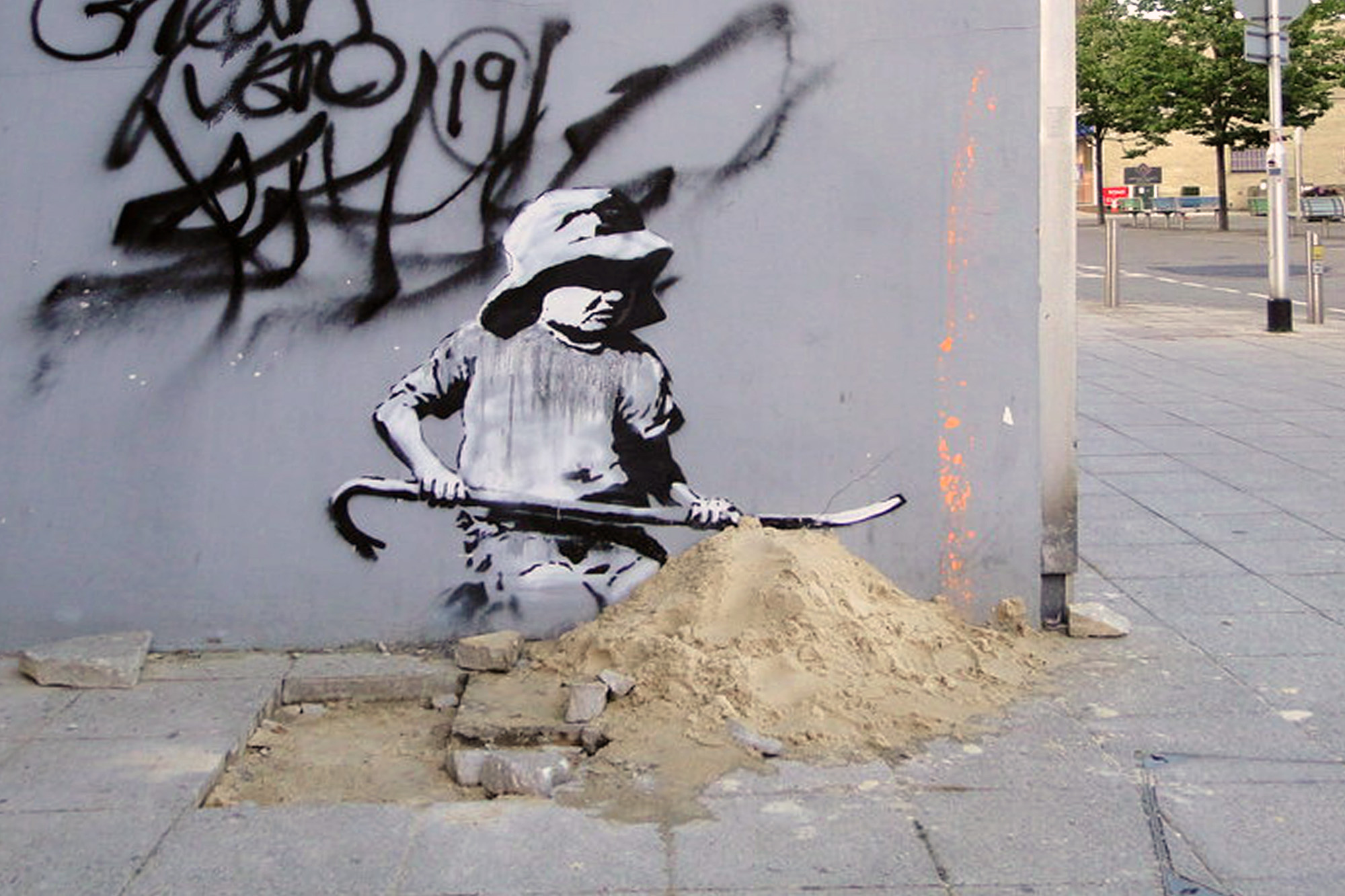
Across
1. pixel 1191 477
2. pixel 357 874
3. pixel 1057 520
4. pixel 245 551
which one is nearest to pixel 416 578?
pixel 245 551

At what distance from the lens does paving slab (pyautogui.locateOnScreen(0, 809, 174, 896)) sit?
3.99 m

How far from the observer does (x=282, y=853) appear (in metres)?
4.20

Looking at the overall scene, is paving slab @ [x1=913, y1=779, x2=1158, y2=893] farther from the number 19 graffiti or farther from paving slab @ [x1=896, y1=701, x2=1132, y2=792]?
the number 19 graffiti

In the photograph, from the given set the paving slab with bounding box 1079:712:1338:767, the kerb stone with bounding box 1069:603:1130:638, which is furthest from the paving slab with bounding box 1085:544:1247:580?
the paving slab with bounding box 1079:712:1338:767

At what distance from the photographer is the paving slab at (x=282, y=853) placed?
400cm

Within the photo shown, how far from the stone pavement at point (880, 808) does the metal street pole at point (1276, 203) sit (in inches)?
446

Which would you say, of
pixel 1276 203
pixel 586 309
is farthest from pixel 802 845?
pixel 1276 203

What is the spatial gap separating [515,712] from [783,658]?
90 cm

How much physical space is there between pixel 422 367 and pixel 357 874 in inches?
88.7

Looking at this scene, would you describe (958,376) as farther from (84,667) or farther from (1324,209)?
(1324,209)

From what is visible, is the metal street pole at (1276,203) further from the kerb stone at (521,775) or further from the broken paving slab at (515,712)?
the kerb stone at (521,775)

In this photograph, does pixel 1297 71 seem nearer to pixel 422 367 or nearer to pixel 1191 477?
pixel 1191 477

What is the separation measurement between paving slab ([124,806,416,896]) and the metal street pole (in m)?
14.8

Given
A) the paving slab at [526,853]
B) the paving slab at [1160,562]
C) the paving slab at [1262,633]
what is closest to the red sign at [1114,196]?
the paving slab at [1160,562]
